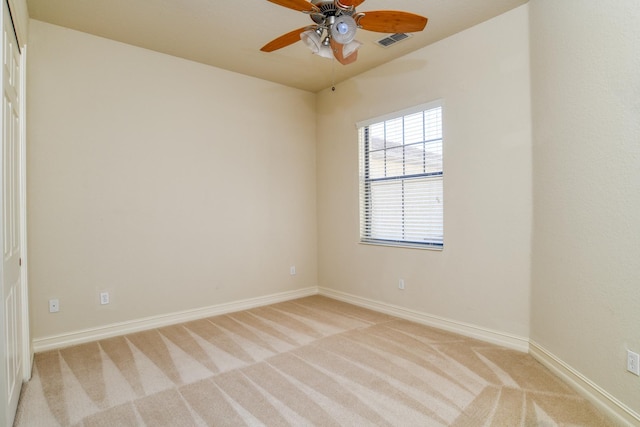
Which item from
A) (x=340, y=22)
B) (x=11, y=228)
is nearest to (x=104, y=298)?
(x=11, y=228)

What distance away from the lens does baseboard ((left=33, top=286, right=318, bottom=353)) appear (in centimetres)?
311

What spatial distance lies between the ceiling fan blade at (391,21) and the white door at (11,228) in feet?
6.53

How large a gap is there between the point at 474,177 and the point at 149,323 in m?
3.56

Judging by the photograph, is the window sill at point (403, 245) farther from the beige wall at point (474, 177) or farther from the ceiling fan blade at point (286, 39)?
the ceiling fan blade at point (286, 39)

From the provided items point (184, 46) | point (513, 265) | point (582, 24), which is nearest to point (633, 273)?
point (513, 265)

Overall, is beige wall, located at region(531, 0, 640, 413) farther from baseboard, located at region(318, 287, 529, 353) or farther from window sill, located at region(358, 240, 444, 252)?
window sill, located at region(358, 240, 444, 252)

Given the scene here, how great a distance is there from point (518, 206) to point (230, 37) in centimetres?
306

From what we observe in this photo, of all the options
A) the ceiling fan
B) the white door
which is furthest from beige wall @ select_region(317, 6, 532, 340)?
the white door

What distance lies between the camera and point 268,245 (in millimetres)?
4570

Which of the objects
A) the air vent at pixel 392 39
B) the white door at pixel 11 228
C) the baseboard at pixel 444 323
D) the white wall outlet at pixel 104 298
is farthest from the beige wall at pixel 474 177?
the white door at pixel 11 228

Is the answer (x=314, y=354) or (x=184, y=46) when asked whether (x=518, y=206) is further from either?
(x=184, y=46)

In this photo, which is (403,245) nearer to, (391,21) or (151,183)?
(391,21)

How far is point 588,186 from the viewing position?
87.6 inches

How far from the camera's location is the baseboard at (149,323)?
3113 mm
